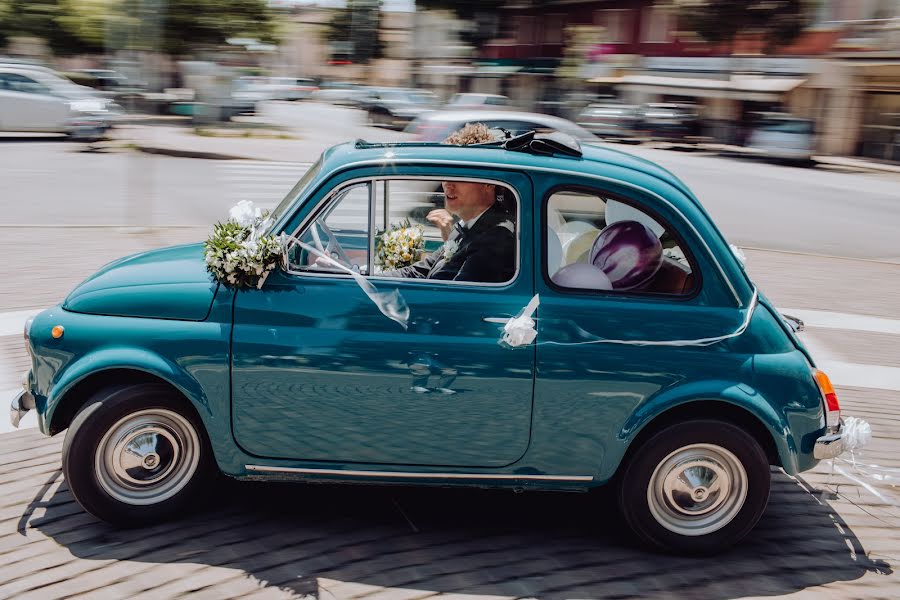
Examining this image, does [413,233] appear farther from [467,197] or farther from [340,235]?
[467,197]

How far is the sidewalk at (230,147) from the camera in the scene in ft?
71.2

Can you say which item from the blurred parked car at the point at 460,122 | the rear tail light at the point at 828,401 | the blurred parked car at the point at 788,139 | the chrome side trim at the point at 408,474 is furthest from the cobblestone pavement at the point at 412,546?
the blurred parked car at the point at 788,139

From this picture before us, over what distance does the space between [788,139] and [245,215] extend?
2855cm

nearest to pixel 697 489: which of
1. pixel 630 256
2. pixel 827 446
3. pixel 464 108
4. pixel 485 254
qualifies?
pixel 827 446

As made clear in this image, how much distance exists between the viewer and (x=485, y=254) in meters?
4.11

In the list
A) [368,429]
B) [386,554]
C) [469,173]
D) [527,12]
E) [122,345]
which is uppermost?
[527,12]

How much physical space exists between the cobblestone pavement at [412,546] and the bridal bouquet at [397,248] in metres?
1.20

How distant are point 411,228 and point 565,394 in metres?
1.31

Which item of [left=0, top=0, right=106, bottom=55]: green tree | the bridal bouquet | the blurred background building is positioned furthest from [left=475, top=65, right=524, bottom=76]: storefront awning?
the bridal bouquet

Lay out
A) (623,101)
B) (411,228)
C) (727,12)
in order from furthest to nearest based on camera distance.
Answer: (623,101) → (727,12) → (411,228)

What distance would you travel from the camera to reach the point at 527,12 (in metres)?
57.7

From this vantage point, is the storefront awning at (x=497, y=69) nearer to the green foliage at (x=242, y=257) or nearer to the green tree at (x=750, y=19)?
the green tree at (x=750, y=19)

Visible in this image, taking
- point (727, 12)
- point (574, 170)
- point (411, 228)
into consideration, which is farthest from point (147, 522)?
point (727, 12)

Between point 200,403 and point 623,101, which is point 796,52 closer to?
point 623,101
